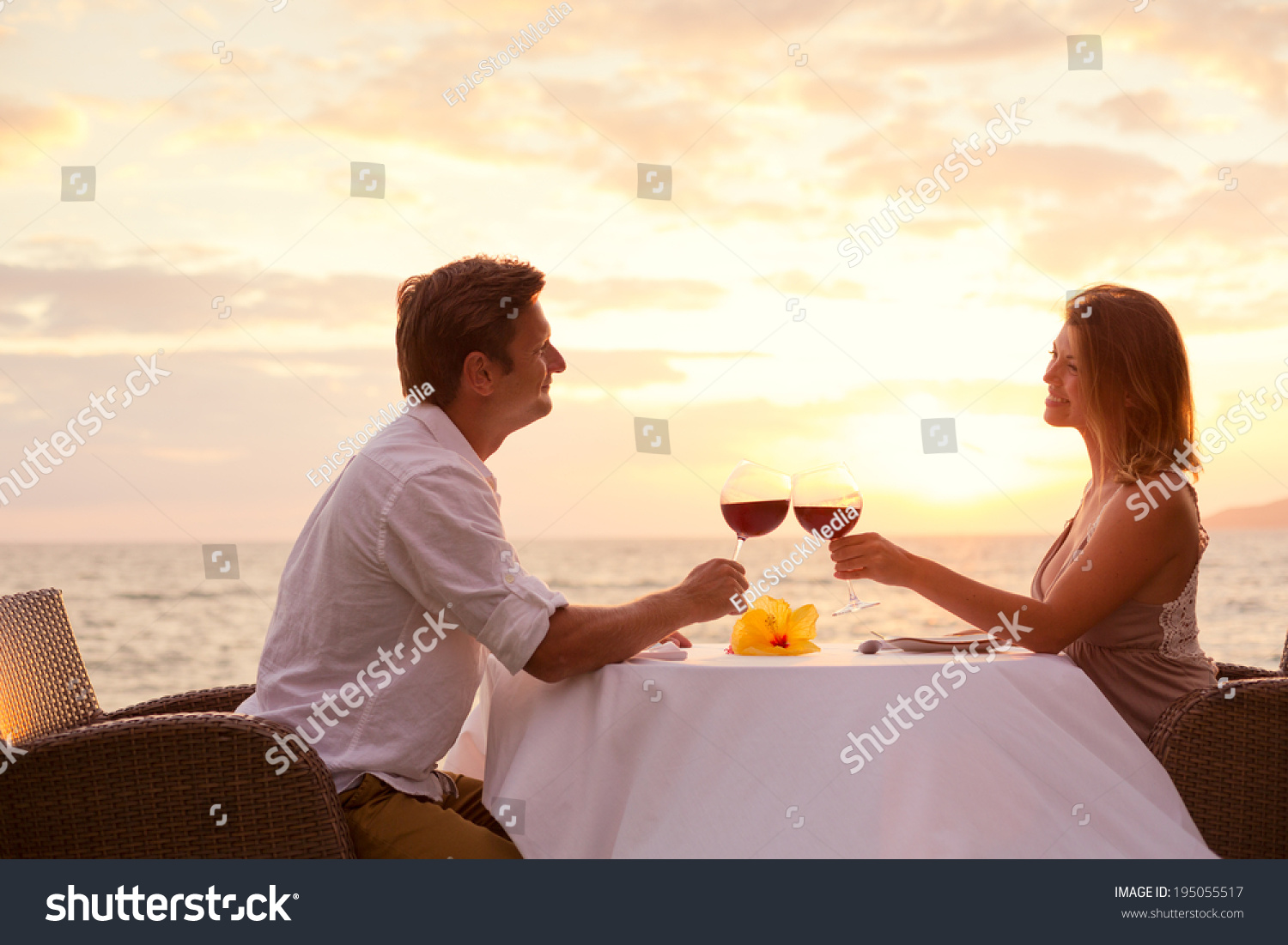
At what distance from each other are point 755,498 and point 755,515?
4 cm

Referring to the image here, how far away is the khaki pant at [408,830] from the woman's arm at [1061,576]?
95 cm

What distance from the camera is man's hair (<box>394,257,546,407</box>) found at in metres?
2.46

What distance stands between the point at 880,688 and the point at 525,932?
2.65 ft

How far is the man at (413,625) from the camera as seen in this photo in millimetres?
2117

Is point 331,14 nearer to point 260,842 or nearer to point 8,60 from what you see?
point 8,60

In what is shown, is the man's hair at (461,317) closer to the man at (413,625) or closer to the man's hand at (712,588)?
the man at (413,625)

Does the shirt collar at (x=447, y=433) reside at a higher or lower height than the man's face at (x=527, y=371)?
lower

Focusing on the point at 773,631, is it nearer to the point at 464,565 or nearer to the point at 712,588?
the point at 712,588

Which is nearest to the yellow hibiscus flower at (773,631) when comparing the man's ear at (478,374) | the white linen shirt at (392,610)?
the white linen shirt at (392,610)

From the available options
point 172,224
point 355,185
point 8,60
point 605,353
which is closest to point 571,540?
point 605,353

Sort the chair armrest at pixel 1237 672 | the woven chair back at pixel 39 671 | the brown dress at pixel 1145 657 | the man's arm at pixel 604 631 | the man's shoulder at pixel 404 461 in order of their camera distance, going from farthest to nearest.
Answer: the chair armrest at pixel 1237 672
the brown dress at pixel 1145 657
the woven chair back at pixel 39 671
the man's shoulder at pixel 404 461
the man's arm at pixel 604 631

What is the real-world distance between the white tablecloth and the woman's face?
3.01 ft

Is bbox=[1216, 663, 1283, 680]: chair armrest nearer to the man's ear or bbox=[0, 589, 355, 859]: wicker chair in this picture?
the man's ear

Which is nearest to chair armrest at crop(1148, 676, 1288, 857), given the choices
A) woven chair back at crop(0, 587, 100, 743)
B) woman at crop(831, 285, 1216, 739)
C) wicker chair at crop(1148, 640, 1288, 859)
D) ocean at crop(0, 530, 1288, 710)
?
wicker chair at crop(1148, 640, 1288, 859)
